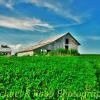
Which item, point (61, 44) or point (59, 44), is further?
point (61, 44)

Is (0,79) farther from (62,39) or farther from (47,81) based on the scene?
(62,39)

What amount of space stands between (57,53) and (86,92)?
178ft

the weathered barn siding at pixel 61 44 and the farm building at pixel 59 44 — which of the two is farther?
the weathered barn siding at pixel 61 44

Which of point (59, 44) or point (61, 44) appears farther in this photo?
point (61, 44)

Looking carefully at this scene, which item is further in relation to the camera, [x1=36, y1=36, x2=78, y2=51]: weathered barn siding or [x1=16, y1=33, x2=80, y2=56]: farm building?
[x1=36, y1=36, x2=78, y2=51]: weathered barn siding

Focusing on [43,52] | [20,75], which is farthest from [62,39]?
[20,75]

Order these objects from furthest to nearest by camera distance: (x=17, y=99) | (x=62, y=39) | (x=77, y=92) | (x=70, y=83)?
(x=62, y=39) < (x=70, y=83) < (x=77, y=92) < (x=17, y=99)

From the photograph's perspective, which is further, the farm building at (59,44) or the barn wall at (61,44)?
the barn wall at (61,44)

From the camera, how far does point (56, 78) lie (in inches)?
465

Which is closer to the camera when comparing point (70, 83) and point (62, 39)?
point (70, 83)

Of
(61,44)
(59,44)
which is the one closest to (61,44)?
(61,44)

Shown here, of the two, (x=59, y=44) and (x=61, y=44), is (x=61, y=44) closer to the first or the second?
(x=61, y=44)

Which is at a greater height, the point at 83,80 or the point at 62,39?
the point at 62,39

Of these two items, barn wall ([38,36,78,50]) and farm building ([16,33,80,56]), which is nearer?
farm building ([16,33,80,56])
